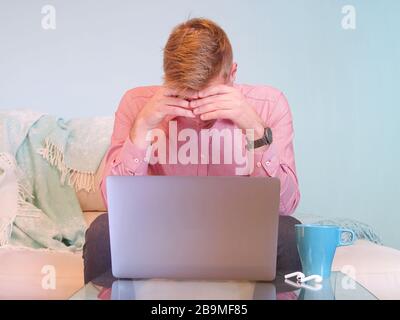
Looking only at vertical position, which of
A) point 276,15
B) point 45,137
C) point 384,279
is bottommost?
point 384,279

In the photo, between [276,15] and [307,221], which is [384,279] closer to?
[307,221]

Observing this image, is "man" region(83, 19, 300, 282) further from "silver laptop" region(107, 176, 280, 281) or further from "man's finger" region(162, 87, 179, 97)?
"silver laptop" region(107, 176, 280, 281)

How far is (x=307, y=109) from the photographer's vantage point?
1851 mm

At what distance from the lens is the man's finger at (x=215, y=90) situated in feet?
4.40

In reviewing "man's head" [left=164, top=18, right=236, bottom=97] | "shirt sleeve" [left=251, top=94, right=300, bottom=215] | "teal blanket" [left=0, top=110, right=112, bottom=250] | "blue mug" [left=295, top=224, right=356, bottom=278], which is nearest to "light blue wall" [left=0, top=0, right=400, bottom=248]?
"teal blanket" [left=0, top=110, right=112, bottom=250]

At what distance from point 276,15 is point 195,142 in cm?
52

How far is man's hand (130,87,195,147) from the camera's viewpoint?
134 centimetres

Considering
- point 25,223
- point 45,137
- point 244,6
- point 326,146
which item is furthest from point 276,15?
point 25,223

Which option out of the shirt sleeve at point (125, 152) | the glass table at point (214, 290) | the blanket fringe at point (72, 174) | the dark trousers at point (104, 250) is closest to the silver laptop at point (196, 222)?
the glass table at point (214, 290)

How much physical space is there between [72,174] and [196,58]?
2.45ft

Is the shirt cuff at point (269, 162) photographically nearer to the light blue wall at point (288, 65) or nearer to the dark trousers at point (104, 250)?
the dark trousers at point (104, 250)

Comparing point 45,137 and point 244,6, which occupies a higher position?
point 244,6
